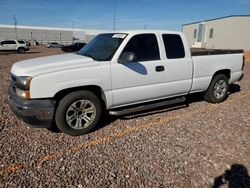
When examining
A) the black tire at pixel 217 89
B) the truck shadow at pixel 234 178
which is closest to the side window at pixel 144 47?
the black tire at pixel 217 89

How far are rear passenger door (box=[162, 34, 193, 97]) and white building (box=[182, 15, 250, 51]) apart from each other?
3601 centimetres

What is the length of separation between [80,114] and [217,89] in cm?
387

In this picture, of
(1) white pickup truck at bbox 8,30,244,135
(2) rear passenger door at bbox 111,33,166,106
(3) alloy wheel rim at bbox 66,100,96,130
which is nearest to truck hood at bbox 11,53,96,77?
(1) white pickup truck at bbox 8,30,244,135

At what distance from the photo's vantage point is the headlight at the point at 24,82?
3516 mm

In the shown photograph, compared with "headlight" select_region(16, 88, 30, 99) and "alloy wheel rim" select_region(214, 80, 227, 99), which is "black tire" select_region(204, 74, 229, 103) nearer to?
"alloy wheel rim" select_region(214, 80, 227, 99)

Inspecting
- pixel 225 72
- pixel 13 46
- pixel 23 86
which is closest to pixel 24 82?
pixel 23 86

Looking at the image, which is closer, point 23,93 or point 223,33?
point 23,93

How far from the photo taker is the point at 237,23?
122 ft

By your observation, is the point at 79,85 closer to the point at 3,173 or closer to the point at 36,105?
the point at 36,105

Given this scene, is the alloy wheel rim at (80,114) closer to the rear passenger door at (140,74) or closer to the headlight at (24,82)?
the rear passenger door at (140,74)

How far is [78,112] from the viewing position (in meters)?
4.06

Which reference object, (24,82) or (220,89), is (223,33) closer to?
(220,89)

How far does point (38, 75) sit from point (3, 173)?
146 centimetres

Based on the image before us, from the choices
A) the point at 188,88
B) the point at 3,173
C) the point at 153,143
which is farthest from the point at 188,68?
the point at 3,173
